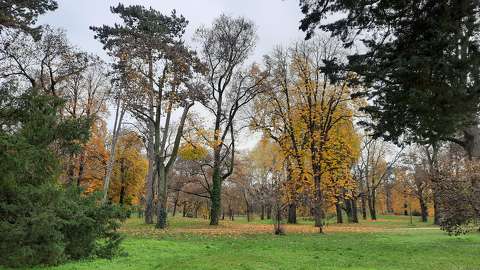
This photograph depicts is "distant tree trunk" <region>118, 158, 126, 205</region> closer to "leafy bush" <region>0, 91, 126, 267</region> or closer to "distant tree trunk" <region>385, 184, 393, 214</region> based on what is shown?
"leafy bush" <region>0, 91, 126, 267</region>

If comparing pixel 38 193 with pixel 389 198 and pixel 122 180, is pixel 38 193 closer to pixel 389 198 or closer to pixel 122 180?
pixel 122 180

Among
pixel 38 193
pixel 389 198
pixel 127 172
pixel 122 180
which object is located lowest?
pixel 38 193

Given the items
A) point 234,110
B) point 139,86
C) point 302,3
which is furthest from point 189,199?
point 302,3

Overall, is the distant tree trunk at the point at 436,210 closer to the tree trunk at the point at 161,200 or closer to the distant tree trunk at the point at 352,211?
the distant tree trunk at the point at 352,211

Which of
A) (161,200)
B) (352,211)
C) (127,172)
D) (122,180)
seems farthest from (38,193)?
(352,211)

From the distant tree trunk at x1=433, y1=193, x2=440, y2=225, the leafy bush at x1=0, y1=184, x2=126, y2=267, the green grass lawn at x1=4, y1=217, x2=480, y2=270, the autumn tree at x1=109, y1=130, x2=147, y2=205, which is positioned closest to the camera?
the leafy bush at x1=0, y1=184, x2=126, y2=267

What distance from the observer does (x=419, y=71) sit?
340 inches

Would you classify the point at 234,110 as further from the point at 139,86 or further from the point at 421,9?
the point at 421,9

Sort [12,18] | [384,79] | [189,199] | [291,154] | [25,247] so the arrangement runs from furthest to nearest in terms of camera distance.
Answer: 1. [189,199]
2. [291,154]
3. [12,18]
4. [384,79]
5. [25,247]

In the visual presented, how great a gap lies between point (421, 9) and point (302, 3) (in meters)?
2.61

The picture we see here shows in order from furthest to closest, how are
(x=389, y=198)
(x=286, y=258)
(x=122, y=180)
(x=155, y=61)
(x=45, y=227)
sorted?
1. (x=389, y=198)
2. (x=122, y=180)
3. (x=155, y=61)
4. (x=286, y=258)
5. (x=45, y=227)

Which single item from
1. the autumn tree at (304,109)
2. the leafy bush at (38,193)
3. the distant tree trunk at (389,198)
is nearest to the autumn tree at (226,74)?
the autumn tree at (304,109)

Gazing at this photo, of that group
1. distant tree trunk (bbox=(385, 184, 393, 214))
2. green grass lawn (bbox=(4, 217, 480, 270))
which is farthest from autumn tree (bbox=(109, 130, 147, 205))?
distant tree trunk (bbox=(385, 184, 393, 214))

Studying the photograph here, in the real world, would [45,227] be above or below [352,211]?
below
